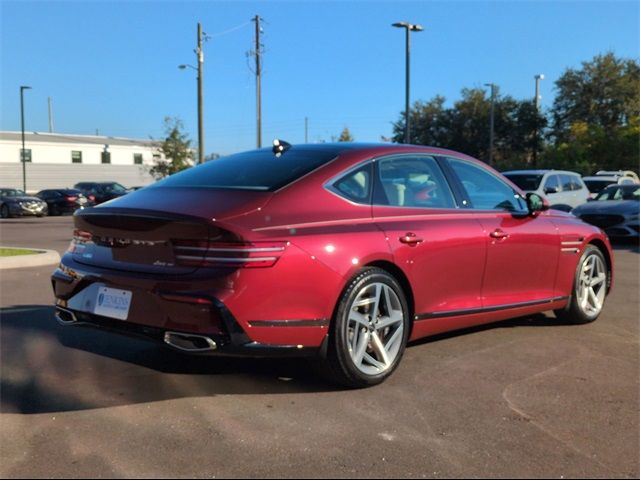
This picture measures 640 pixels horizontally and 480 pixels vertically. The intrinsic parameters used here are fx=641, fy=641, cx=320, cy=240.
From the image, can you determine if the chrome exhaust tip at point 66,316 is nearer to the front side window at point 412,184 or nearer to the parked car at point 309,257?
the parked car at point 309,257

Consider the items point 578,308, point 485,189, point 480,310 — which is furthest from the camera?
point 578,308

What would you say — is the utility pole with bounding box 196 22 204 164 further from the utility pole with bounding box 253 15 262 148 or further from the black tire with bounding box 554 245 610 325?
the black tire with bounding box 554 245 610 325

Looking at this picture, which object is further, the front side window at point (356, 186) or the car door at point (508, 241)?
the car door at point (508, 241)

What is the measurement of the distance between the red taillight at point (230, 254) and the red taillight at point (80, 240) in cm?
87

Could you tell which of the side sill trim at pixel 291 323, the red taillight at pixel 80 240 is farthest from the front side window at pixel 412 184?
the red taillight at pixel 80 240

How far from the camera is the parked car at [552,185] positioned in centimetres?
1482

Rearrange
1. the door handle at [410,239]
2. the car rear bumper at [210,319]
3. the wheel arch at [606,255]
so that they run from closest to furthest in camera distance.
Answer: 1. the car rear bumper at [210,319]
2. the door handle at [410,239]
3. the wheel arch at [606,255]

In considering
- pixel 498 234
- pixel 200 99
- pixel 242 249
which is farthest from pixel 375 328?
pixel 200 99

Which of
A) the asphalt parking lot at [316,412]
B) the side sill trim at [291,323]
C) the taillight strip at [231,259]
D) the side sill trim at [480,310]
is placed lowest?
the asphalt parking lot at [316,412]

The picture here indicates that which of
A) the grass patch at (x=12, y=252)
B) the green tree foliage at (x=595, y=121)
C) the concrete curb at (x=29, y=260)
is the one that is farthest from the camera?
the green tree foliage at (x=595, y=121)

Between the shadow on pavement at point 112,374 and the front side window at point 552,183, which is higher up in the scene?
the front side window at point 552,183

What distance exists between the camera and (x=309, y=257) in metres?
3.65

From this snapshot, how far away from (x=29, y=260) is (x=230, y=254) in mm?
7717

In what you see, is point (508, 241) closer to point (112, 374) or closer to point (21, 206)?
point (112, 374)
